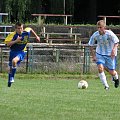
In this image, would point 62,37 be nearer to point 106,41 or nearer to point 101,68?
point 106,41

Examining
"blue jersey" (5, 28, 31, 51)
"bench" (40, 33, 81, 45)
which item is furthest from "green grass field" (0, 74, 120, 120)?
"bench" (40, 33, 81, 45)

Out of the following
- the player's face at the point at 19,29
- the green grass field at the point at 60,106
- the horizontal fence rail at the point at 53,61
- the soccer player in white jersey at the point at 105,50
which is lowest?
the horizontal fence rail at the point at 53,61

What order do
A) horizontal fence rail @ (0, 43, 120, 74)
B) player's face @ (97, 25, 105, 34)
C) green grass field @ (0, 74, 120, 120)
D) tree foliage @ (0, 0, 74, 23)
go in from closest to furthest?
green grass field @ (0, 74, 120, 120) → player's face @ (97, 25, 105, 34) → horizontal fence rail @ (0, 43, 120, 74) → tree foliage @ (0, 0, 74, 23)

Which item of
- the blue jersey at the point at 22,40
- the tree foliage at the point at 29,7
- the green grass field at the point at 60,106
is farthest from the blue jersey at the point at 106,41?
the tree foliage at the point at 29,7

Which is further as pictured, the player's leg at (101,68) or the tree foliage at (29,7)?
the tree foliage at (29,7)

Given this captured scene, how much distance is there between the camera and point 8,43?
17359 mm

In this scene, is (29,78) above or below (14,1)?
below

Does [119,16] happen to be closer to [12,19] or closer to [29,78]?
[12,19]

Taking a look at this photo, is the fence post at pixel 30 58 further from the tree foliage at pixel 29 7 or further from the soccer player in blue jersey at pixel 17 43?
the tree foliage at pixel 29 7

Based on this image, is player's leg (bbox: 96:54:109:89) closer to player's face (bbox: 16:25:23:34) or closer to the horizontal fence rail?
player's face (bbox: 16:25:23:34)

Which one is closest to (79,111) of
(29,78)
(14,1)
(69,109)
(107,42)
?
(69,109)

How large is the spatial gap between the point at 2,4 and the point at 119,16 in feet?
31.1

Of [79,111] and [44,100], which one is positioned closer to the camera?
[79,111]

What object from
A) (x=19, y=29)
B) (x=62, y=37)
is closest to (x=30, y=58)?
(x=19, y=29)
